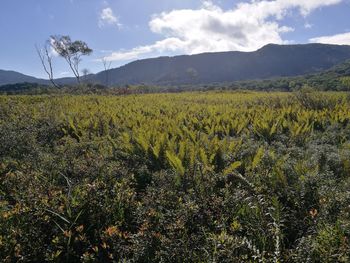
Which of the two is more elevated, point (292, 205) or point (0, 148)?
point (0, 148)

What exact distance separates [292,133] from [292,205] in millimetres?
3907

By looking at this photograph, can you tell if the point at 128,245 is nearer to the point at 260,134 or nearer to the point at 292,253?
the point at 292,253

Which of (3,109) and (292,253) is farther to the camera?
(3,109)

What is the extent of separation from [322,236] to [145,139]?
13.5 feet

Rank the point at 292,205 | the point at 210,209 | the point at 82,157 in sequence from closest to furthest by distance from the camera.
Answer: the point at 210,209, the point at 292,205, the point at 82,157

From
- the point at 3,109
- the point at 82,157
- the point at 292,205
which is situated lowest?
the point at 292,205

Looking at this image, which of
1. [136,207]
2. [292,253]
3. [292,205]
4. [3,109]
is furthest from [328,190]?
[3,109]

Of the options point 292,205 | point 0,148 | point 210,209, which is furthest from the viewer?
point 0,148

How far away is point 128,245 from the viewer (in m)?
3.12

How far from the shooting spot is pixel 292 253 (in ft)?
8.92

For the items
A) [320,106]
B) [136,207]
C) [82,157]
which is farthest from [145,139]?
[320,106]

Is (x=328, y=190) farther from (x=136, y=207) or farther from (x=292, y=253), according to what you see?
(x=136, y=207)

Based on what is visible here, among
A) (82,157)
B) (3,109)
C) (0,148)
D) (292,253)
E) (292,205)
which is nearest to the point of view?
(292,253)

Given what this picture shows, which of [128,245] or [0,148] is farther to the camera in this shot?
[0,148]
